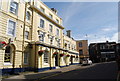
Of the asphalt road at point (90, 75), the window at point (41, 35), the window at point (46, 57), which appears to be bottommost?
the asphalt road at point (90, 75)

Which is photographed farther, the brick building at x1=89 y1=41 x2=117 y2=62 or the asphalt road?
the brick building at x1=89 y1=41 x2=117 y2=62

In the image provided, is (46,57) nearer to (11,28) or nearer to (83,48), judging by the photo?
Result: (11,28)

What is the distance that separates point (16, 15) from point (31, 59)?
6.56 meters

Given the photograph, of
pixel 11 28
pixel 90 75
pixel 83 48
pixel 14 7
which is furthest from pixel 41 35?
pixel 83 48

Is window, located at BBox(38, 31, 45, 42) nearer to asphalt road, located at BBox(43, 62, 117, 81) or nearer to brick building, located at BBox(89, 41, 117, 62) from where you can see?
asphalt road, located at BBox(43, 62, 117, 81)

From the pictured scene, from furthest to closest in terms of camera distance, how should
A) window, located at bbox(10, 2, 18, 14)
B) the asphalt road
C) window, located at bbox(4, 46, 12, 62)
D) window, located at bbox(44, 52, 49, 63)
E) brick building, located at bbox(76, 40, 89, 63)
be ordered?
brick building, located at bbox(76, 40, 89, 63), window, located at bbox(44, 52, 49, 63), window, located at bbox(10, 2, 18, 14), window, located at bbox(4, 46, 12, 62), the asphalt road

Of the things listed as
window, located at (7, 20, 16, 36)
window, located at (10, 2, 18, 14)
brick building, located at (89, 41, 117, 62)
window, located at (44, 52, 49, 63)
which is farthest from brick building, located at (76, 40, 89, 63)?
window, located at (7, 20, 16, 36)

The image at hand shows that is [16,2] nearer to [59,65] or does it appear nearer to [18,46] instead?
[18,46]

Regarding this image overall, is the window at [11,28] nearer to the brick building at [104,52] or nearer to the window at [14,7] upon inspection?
the window at [14,7]

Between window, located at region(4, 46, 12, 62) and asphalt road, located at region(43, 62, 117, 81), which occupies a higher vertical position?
window, located at region(4, 46, 12, 62)

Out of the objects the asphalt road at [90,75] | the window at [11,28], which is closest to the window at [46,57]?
the asphalt road at [90,75]

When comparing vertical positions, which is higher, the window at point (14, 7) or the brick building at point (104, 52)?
the window at point (14, 7)

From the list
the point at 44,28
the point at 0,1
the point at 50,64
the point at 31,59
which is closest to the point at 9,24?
the point at 0,1

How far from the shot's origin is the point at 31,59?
17.7m
